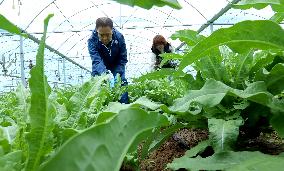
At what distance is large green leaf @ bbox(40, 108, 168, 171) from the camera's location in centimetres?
53

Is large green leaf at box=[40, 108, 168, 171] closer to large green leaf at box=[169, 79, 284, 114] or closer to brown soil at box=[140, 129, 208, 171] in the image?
large green leaf at box=[169, 79, 284, 114]

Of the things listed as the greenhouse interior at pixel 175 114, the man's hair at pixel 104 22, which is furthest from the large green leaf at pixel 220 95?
the man's hair at pixel 104 22

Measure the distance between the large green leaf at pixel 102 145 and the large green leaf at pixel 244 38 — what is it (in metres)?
0.64

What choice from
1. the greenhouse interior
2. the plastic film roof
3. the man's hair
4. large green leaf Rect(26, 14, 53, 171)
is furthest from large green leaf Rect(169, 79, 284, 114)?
the plastic film roof

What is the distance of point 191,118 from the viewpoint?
5.57ft

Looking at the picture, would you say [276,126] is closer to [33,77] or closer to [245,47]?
[245,47]

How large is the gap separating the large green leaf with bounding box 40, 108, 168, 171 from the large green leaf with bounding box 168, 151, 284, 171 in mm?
441

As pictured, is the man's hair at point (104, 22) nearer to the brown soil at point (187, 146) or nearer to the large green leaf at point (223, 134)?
the brown soil at point (187, 146)

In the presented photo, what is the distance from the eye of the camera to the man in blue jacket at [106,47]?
5125 mm

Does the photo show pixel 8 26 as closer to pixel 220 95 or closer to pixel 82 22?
pixel 220 95

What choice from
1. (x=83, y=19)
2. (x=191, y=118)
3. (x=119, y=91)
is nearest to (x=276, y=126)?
(x=191, y=118)

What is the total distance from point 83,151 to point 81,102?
83cm

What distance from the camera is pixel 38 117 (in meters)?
0.79

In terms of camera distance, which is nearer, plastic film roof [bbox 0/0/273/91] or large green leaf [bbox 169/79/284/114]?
large green leaf [bbox 169/79/284/114]
